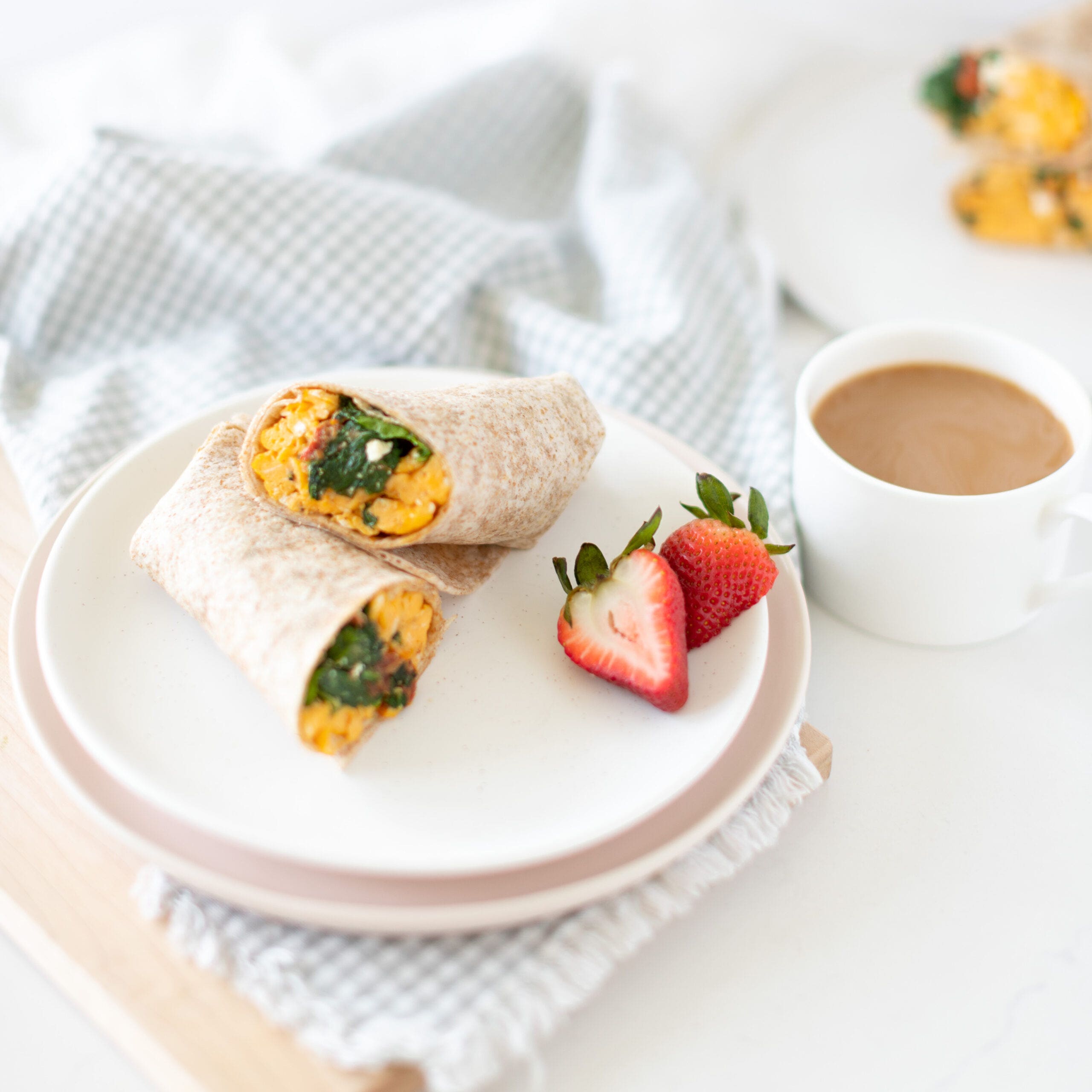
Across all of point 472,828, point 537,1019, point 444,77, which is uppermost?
point 444,77

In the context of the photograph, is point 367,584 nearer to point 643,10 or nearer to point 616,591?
point 616,591

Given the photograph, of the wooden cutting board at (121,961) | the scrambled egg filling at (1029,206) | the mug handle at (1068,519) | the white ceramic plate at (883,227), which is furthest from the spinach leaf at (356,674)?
the scrambled egg filling at (1029,206)

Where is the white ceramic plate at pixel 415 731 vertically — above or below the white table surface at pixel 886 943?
above

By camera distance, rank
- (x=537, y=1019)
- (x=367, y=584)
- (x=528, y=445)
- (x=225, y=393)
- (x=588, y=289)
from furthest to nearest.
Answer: (x=588, y=289) < (x=225, y=393) < (x=528, y=445) < (x=367, y=584) < (x=537, y=1019)

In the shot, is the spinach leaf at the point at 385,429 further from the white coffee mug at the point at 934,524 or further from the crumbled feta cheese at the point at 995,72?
the crumbled feta cheese at the point at 995,72

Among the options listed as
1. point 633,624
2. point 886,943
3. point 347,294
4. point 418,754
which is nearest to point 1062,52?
point 347,294

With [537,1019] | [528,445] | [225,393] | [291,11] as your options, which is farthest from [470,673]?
[291,11]

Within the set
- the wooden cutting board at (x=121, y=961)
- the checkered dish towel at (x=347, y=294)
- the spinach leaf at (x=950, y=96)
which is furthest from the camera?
the spinach leaf at (x=950, y=96)
